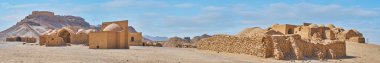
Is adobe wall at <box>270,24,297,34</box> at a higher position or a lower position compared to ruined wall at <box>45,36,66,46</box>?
higher

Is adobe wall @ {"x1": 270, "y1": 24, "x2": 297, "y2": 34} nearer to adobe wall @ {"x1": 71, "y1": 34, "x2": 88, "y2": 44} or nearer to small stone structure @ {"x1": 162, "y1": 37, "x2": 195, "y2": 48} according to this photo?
small stone structure @ {"x1": 162, "y1": 37, "x2": 195, "y2": 48}

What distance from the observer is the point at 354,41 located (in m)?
36.5

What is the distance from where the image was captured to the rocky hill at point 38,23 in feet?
270

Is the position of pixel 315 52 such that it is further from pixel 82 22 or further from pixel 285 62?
pixel 82 22

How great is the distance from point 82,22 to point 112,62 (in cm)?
10533

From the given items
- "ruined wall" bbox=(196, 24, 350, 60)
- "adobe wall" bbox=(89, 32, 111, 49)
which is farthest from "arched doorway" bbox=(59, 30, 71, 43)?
"ruined wall" bbox=(196, 24, 350, 60)

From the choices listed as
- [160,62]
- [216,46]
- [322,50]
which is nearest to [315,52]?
[322,50]

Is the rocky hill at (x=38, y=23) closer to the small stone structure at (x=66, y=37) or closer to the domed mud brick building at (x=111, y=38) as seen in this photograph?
the small stone structure at (x=66, y=37)

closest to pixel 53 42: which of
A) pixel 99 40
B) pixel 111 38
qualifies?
pixel 99 40

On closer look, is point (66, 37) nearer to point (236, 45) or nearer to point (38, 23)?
point (236, 45)

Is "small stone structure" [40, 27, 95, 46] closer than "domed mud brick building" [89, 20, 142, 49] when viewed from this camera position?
No

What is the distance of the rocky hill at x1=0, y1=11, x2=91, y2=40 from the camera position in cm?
8216

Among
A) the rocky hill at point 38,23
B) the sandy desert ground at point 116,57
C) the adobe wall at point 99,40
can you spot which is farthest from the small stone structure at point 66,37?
the rocky hill at point 38,23

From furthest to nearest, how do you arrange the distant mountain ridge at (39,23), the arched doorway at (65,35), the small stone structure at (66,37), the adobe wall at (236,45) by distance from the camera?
the distant mountain ridge at (39,23) < the arched doorway at (65,35) < the small stone structure at (66,37) < the adobe wall at (236,45)
